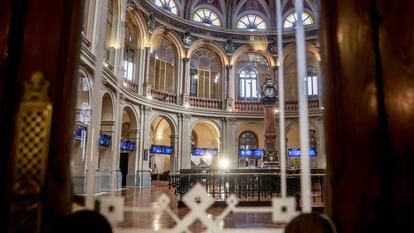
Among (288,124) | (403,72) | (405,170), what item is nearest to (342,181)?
(405,170)

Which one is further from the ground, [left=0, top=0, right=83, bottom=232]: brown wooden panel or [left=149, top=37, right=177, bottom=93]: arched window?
[left=149, top=37, right=177, bottom=93]: arched window

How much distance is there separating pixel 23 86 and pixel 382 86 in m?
1.84

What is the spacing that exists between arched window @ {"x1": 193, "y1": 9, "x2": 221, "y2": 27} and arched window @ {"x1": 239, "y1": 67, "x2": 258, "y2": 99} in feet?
11.2

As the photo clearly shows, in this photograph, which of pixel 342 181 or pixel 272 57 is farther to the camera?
pixel 272 57

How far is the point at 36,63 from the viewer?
5.29ft

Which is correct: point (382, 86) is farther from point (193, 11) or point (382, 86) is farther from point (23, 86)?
point (193, 11)

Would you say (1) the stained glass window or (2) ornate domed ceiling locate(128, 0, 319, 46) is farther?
(1) the stained glass window

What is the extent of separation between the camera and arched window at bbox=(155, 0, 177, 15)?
55.7 ft

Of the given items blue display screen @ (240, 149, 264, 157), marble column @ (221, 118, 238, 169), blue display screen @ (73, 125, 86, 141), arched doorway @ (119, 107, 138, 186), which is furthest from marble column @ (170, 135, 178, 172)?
blue display screen @ (73, 125, 86, 141)

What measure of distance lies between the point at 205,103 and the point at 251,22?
244 inches

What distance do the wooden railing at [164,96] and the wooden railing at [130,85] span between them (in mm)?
1401

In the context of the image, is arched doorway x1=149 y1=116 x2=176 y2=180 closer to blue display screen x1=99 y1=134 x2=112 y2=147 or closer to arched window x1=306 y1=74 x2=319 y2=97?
blue display screen x1=99 y1=134 x2=112 y2=147

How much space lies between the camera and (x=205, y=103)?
18.4 m

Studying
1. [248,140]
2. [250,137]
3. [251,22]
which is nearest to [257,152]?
[248,140]
